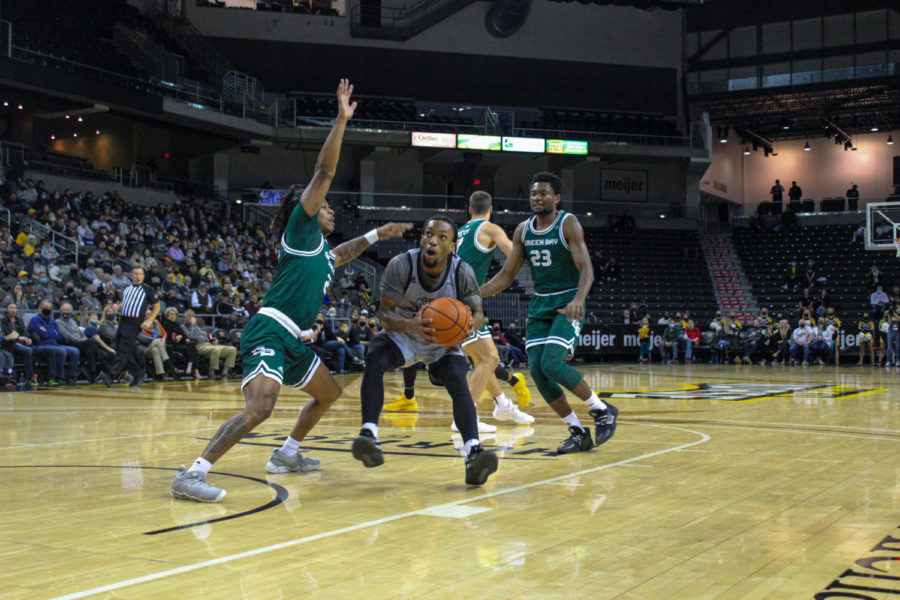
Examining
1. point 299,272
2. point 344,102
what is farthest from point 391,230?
point 344,102

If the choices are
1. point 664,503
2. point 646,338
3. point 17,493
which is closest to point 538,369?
point 664,503

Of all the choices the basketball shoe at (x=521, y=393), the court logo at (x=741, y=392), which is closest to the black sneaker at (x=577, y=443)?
the basketball shoe at (x=521, y=393)

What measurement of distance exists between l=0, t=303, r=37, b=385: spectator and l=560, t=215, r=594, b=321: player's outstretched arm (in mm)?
10093

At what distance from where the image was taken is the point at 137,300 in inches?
545

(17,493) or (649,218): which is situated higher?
(649,218)

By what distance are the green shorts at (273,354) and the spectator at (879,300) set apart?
26436 mm

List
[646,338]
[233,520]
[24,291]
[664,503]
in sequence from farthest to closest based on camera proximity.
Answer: [646,338], [24,291], [664,503], [233,520]

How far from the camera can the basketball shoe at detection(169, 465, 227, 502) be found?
4840 mm

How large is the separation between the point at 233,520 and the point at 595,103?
3740 cm

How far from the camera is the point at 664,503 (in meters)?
4.90

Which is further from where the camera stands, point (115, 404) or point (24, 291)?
point (24, 291)

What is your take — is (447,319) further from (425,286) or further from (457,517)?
(457,517)

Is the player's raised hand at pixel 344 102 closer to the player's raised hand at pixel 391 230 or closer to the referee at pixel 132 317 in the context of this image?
the player's raised hand at pixel 391 230

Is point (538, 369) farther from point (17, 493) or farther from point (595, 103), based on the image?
point (595, 103)
